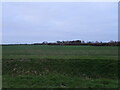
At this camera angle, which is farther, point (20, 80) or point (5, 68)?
point (5, 68)

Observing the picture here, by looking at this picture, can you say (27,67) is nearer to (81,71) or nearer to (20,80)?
(81,71)

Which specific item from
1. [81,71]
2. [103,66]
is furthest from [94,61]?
[81,71]

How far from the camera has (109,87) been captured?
10.3 meters

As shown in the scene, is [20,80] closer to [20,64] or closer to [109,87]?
[109,87]

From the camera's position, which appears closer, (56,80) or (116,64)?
(56,80)

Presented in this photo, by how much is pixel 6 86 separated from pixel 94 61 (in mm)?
10968

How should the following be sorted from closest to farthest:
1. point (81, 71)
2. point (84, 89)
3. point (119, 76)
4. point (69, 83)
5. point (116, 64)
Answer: point (84, 89) < point (69, 83) < point (119, 76) < point (81, 71) < point (116, 64)

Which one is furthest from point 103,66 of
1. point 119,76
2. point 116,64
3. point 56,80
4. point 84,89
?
point 84,89

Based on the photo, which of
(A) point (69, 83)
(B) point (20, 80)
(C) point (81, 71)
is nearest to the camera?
(A) point (69, 83)

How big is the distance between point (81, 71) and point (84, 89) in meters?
7.33

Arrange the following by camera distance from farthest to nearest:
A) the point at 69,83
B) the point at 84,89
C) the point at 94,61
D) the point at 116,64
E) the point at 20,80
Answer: the point at 94,61
the point at 116,64
the point at 20,80
the point at 69,83
the point at 84,89

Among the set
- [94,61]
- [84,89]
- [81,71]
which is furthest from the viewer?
[94,61]

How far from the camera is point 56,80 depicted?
11.7 metres

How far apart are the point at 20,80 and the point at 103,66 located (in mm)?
8496
